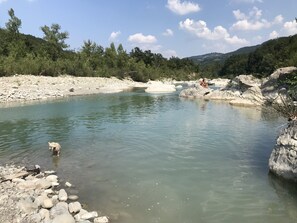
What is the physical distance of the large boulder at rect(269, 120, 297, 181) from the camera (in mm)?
11141

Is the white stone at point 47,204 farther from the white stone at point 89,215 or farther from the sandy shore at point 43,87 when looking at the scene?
the sandy shore at point 43,87

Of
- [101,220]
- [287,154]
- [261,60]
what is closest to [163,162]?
[287,154]

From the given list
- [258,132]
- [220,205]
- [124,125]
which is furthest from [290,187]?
[124,125]

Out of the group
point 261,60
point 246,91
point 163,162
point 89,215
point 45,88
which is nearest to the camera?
point 89,215

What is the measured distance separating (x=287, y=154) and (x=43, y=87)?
146ft

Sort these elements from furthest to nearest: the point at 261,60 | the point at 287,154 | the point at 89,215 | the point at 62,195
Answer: the point at 261,60, the point at 287,154, the point at 62,195, the point at 89,215

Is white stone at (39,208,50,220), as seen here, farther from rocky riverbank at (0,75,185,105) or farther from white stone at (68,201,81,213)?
rocky riverbank at (0,75,185,105)

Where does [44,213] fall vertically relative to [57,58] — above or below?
below

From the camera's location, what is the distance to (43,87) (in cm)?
5038

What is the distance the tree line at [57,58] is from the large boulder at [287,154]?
5050 cm

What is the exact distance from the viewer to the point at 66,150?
54.7 feet

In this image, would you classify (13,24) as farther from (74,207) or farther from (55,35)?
(74,207)

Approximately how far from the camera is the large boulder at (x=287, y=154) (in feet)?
36.6

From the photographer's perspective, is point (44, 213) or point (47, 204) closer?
point (44, 213)
